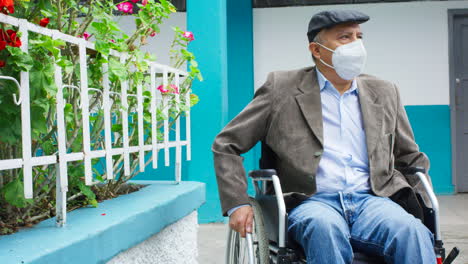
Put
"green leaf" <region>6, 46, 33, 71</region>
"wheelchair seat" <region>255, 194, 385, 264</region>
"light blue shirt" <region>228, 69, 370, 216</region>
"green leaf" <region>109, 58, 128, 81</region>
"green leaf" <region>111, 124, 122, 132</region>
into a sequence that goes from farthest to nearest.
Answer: "green leaf" <region>111, 124, 122, 132</region> → "green leaf" <region>109, 58, 128, 81</region> → "light blue shirt" <region>228, 69, 370, 216</region> → "wheelchair seat" <region>255, 194, 385, 264</region> → "green leaf" <region>6, 46, 33, 71</region>

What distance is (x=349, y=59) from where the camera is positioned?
2.62m

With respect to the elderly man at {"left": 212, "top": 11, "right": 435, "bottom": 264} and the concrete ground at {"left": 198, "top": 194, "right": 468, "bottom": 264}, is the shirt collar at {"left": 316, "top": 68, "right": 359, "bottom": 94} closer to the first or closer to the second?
the elderly man at {"left": 212, "top": 11, "right": 435, "bottom": 264}

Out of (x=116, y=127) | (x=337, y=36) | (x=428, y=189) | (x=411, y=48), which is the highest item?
(x=411, y=48)

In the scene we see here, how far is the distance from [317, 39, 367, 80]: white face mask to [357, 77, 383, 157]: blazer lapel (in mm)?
110

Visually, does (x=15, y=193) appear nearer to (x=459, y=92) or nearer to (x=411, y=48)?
(x=411, y=48)

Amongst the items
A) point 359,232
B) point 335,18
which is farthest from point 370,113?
point 359,232

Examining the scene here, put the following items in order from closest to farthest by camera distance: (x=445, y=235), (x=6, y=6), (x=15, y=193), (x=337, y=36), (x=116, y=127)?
(x=6, y=6)
(x=15, y=193)
(x=337, y=36)
(x=116, y=127)
(x=445, y=235)

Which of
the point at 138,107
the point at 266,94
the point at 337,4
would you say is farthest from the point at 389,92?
the point at 337,4

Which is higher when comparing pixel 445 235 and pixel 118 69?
pixel 118 69

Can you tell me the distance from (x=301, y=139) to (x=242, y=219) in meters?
0.40

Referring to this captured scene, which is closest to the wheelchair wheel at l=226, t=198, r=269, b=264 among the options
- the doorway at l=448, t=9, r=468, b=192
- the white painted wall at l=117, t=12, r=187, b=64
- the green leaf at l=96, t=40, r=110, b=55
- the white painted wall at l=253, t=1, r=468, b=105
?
the green leaf at l=96, t=40, r=110, b=55

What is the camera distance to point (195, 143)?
5.66 m

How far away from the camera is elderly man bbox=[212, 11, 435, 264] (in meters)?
2.46

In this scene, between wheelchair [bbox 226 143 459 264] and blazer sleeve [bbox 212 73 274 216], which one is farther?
blazer sleeve [bbox 212 73 274 216]
